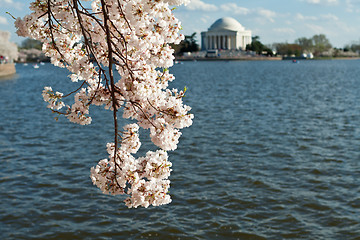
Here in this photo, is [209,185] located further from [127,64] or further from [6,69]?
[6,69]

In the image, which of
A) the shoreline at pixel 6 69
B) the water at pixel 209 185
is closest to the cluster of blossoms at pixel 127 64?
the water at pixel 209 185

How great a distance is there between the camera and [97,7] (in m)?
6.74

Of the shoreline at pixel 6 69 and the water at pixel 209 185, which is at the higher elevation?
the shoreline at pixel 6 69

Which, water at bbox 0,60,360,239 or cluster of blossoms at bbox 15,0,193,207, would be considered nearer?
cluster of blossoms at bbox 15,0,193,207

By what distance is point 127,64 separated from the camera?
18.7ft

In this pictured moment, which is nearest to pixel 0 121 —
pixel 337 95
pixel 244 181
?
pixel 244 181

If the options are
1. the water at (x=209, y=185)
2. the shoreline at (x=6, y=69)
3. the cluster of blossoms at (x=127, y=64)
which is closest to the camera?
the cluster of blossoms at (x=127, y=64)

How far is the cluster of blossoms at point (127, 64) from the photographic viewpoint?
5586 millimetres

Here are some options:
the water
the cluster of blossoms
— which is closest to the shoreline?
the water

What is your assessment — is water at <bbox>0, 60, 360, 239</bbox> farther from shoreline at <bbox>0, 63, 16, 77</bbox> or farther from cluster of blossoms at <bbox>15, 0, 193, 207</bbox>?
shoreline at <bbox>0, 63, 16, 77</bbox>

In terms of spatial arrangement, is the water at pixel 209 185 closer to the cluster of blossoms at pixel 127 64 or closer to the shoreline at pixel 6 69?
the cluster of blossoms at pixel 127 64

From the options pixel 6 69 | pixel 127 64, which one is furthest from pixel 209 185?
pixel 6 69

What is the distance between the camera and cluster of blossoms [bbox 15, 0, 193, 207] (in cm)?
559

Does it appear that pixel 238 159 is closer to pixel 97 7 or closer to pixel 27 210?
pixel 27 210
